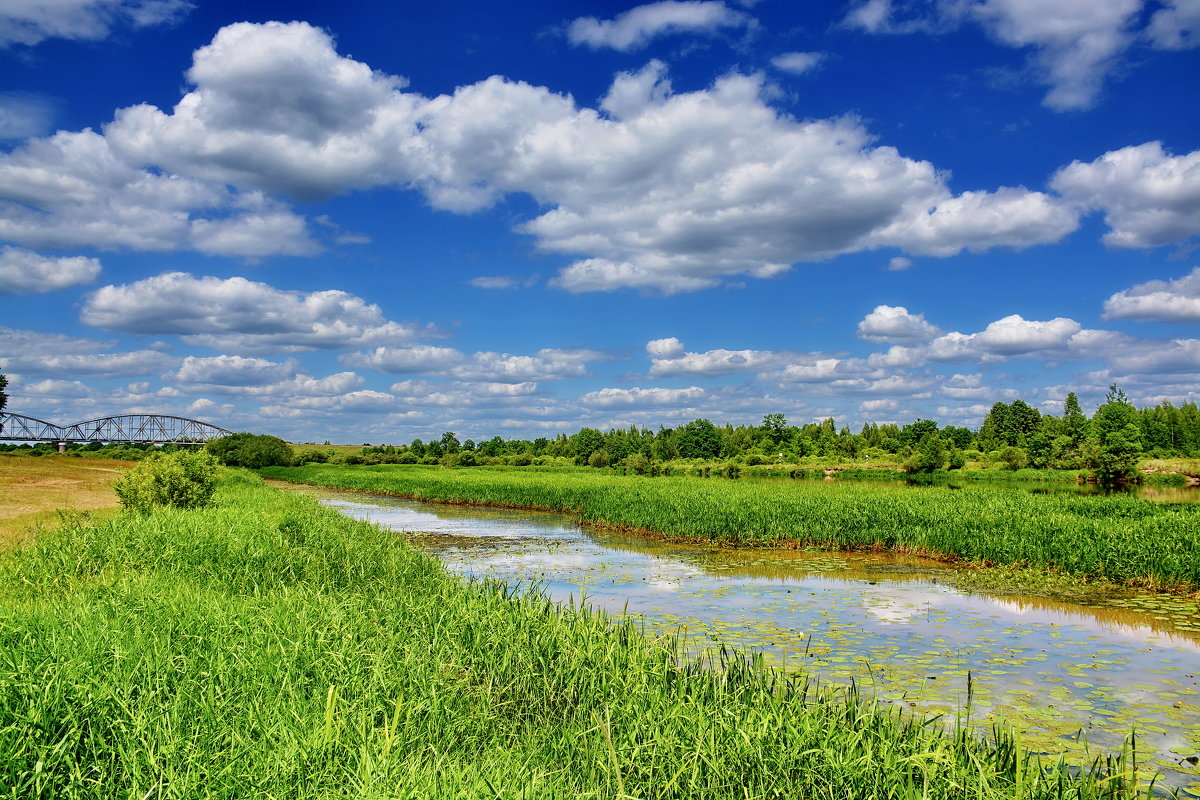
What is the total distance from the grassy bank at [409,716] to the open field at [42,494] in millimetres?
9603

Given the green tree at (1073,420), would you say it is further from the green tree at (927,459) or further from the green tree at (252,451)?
the green tree at (252,451)

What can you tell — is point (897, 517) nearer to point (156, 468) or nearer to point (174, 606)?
point (174, 606)

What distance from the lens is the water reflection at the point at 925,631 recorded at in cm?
750

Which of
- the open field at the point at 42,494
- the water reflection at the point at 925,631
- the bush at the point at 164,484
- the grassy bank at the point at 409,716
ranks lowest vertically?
the water reflection at the point at 925,631

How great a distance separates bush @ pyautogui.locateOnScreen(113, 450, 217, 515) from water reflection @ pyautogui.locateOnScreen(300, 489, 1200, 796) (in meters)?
7.54

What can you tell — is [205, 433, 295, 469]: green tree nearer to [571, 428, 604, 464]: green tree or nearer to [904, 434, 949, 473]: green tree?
[571, 428, 604, 464]: green tree

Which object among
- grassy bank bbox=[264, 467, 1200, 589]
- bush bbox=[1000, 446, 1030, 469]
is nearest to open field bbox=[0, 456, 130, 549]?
grassy bank bbox=[264, 467, 1200, 589]

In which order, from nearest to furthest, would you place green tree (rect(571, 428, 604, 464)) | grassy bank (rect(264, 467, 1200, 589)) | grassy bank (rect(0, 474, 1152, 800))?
grassy bank (rect(0, 474, 1152, 800)), grassy bank (rect(264, 467, 1200, 589)), green tree (rect(571, 428, 604, 464))

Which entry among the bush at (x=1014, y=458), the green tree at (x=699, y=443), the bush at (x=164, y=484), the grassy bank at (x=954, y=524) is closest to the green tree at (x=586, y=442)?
the green tree at (x=699, y=443)

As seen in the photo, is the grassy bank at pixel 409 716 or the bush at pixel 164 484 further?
the bush at pixel 164 484

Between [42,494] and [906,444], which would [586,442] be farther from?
[42,494]

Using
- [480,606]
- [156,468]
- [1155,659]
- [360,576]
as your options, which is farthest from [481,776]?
[156,468]

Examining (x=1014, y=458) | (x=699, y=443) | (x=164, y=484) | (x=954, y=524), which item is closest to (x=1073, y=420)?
(x=1014, y=458)

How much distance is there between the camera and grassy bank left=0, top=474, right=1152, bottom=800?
4.22m
